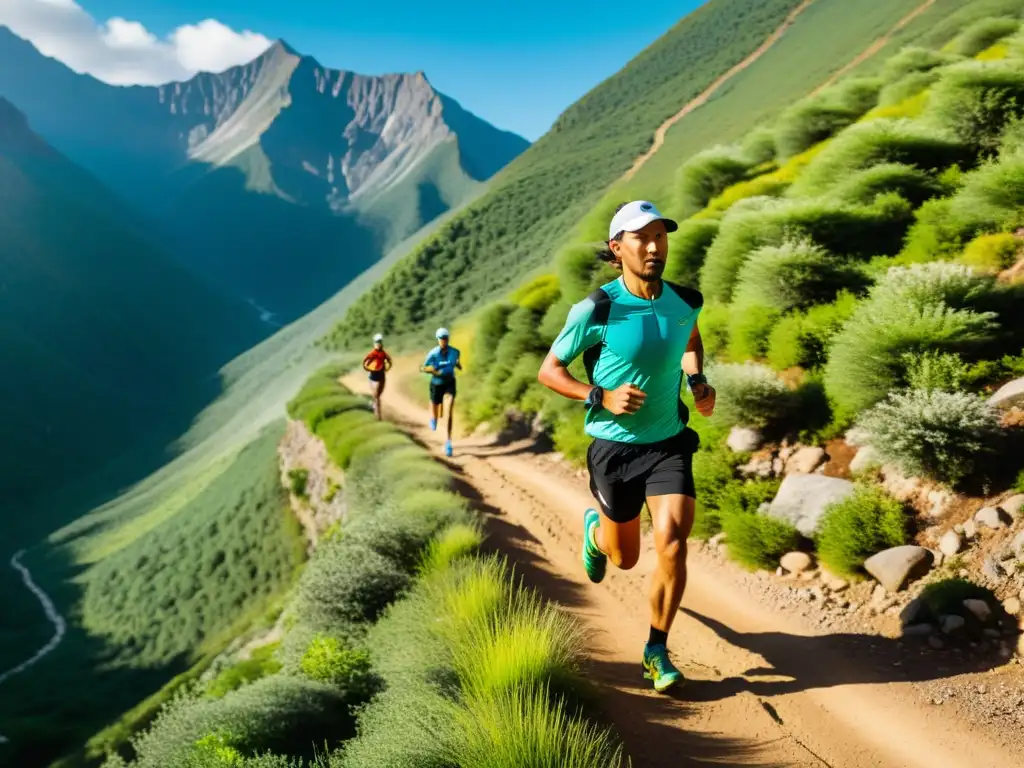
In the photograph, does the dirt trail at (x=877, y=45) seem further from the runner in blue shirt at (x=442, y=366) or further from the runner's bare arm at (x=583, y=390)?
the runner's bare arm at (x=583, y=390)

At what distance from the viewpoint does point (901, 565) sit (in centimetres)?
479

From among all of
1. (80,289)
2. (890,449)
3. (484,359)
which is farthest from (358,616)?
(80,289)

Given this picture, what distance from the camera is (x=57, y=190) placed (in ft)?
429

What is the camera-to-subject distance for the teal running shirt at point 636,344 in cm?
340

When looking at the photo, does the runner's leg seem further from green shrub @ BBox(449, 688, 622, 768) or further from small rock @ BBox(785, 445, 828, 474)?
small rock @ BBox(785, 445, 828, 474)

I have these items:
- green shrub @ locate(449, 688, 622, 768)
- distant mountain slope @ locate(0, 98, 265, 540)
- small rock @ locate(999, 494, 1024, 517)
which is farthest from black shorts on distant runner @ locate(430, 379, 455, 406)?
distant mountain slope @ locate(0, 98, 265, 540)

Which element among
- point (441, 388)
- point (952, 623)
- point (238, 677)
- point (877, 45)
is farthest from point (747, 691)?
point (877, 45)

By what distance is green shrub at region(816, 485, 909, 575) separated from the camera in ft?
16.7

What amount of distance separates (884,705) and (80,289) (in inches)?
5359

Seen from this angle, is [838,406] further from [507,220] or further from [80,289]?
[80,289]

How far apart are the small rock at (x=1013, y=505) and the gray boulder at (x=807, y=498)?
1.10 meters

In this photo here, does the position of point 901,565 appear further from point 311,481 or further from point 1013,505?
point 311,481

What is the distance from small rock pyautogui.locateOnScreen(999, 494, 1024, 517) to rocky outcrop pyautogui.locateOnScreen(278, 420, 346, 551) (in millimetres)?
11641

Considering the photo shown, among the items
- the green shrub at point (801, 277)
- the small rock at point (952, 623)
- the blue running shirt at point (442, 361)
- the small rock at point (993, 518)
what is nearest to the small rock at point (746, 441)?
the green shrub at point (801, 277)
